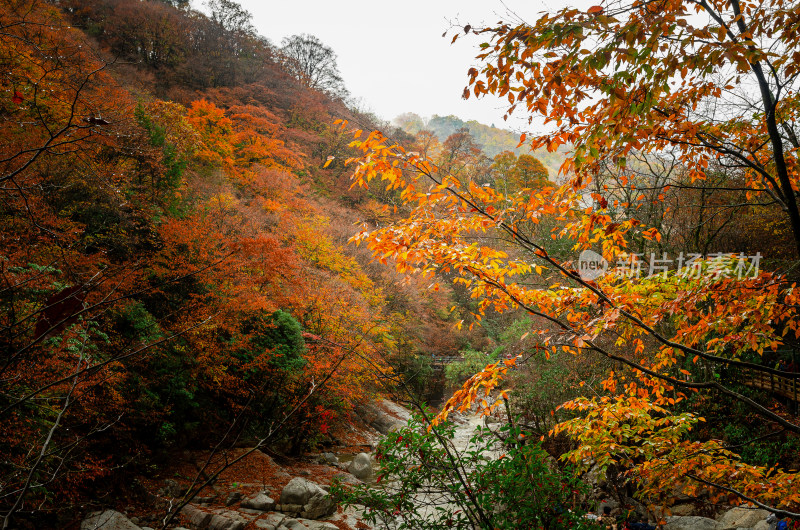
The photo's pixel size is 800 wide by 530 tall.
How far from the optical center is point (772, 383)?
373 inches

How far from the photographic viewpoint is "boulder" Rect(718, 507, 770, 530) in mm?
5989

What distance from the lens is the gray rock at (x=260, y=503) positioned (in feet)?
23.5

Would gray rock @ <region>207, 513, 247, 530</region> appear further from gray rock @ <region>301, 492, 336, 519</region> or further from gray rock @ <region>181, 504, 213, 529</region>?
gray rock @ <region>301, 492, 336, 519</region>

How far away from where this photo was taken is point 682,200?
10.8 meters

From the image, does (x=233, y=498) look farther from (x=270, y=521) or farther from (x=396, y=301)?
(x=396, y=301)

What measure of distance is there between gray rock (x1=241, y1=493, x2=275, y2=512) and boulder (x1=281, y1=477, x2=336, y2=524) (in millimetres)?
269

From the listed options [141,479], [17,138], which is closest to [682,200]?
[141,479]

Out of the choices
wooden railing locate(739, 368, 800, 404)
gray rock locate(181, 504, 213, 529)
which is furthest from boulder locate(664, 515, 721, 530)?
gray rock locate(181, 504, 213, 529)

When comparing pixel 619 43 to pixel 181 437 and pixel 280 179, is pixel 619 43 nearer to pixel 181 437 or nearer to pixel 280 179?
pixel 181 437

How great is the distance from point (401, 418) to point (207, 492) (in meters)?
9.20

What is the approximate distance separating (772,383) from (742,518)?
16.7 feet

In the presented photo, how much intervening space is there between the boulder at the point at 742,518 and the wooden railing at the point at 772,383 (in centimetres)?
412

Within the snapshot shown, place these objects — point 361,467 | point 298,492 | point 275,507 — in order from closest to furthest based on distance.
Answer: point 275,507
point 298,492
point 361,467

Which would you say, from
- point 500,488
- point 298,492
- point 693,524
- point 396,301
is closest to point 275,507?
point 298,492
